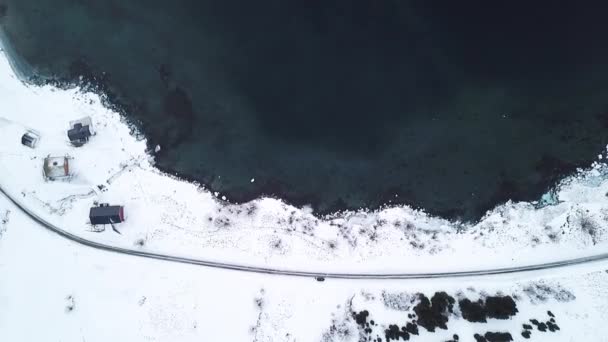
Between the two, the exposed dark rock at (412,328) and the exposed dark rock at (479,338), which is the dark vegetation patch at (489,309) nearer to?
the exposed dark rock at (479,338)

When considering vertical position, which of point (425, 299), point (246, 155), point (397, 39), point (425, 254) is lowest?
point (425, 299)

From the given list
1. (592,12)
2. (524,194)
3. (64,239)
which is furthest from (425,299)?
(64,239)

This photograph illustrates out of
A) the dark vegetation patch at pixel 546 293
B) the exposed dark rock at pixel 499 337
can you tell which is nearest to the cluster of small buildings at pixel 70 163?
the exposed dark rock at pixel 499 337

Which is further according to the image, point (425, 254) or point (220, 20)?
point (220, 20)

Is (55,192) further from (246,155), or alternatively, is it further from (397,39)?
(397,39)

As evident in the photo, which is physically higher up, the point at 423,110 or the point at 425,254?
the point at 423,110

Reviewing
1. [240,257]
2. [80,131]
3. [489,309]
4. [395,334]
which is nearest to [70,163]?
[80,131]
